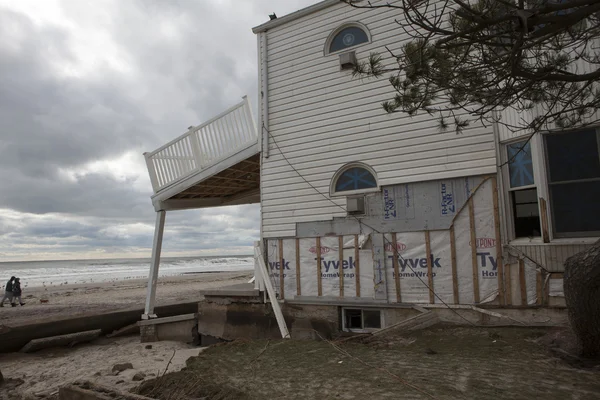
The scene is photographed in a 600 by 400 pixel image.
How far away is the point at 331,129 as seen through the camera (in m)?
9.56

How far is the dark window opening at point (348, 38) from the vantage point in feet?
→ 31.2

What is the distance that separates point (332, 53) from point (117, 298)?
20.0m

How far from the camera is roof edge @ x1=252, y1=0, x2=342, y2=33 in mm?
9773

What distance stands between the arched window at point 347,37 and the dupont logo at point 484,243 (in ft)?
16.5

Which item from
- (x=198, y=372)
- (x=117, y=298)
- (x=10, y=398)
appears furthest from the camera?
(x=117, y=298)

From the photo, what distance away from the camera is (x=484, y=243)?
7605 millimetres

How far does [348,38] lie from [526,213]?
5.52 m

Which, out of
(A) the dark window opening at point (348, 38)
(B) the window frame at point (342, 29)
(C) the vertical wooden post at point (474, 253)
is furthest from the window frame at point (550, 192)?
(A) the dark window opening at point (348, 38)

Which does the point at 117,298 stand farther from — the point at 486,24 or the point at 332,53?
the point at 486,24

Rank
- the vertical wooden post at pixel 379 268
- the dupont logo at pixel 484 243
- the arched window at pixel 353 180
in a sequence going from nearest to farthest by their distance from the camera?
1. the dupont logo at pixel 484 243
2. the vertical wooden post at pixel 379 268
3. the arched window at pixel 353 180

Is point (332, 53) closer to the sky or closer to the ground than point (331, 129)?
closer to the sky

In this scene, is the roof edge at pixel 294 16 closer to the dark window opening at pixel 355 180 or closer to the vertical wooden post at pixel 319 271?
the dark window opening at pixel 355 180

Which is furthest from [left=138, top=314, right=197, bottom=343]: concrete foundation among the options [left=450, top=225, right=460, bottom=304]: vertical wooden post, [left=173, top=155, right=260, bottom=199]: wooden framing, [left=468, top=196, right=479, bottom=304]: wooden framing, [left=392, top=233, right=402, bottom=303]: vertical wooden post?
[left=468, top=196, right=479, bottom=304]: wooden framing

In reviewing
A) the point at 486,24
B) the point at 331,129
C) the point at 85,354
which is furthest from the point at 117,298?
the point at 486,24
